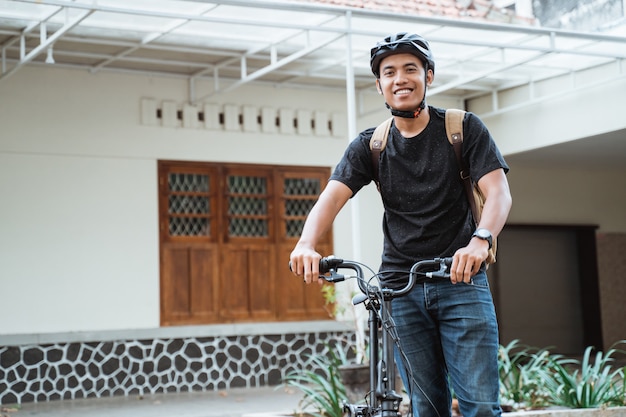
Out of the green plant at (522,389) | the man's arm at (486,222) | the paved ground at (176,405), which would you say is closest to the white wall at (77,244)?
the paved ground at (176,405)

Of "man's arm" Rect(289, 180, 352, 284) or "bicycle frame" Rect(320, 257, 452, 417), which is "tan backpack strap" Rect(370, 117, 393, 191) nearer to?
"man's arm" Rect(289, 180, 352, 284)

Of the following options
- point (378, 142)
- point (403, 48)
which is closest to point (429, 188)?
point (378, 142)

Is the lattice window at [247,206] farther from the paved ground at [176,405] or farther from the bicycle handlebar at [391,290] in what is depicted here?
the bicycle handlebar at [391,290]

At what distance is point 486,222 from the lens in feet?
10.7

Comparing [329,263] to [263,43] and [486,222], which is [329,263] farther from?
[263,43]

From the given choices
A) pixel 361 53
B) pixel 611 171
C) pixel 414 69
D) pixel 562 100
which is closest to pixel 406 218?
pixel 414 69

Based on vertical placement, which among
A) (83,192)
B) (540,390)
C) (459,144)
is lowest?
(540,390)

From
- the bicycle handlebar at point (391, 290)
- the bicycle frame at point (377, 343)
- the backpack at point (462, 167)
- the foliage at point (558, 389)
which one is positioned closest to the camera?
the bicycle frame at point (377, 343)

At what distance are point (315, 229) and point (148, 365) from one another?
27.6 ft

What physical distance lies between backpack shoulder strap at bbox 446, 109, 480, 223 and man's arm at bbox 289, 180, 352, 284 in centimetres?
40

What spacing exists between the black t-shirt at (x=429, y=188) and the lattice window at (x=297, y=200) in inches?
352

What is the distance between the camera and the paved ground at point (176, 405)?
9500 millimetres

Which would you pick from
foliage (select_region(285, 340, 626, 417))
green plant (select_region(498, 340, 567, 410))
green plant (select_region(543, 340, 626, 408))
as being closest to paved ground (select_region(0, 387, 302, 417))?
foliage (select_region(285, 340, 626, 417))

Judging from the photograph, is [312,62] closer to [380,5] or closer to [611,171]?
[380,5]
